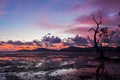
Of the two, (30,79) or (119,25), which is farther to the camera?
(119,25)

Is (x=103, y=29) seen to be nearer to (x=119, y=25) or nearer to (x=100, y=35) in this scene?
(x=100, y=35)

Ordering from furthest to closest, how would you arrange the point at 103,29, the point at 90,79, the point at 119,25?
1. the point at 103,29
2. the point at 119,25
3. the point at 90,79

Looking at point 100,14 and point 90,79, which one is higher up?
point 100,14

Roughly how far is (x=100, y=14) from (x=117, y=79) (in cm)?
4118

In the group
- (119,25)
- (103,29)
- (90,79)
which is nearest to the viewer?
(90,79)

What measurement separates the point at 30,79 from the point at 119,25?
40.9 meters

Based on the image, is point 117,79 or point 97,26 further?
point 97,26

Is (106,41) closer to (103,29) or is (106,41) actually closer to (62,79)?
(103,29)

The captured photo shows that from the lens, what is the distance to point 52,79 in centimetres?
2325

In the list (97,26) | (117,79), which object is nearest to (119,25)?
(97,26)

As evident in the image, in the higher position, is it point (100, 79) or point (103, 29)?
point (103, 29)

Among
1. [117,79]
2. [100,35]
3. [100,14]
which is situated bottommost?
[117,79]

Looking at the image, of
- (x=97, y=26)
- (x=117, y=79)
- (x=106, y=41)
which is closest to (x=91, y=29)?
(x=97, y=26)

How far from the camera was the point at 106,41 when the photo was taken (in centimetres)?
7125
